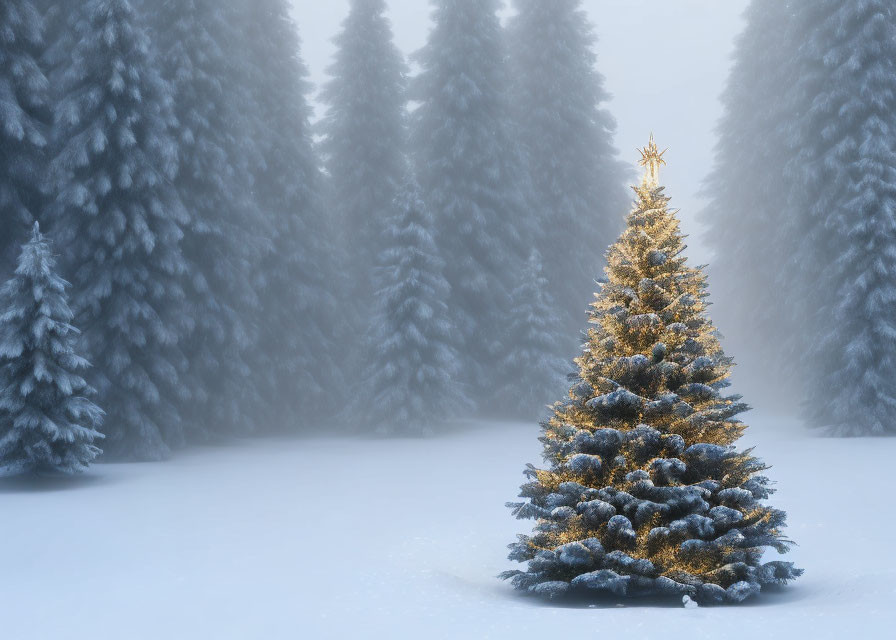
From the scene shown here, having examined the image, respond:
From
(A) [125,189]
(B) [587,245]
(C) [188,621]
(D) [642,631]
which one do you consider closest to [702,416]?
(D) [642,631]

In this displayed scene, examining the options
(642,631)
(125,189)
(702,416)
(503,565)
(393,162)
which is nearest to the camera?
(642,631)

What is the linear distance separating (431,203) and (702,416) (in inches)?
795

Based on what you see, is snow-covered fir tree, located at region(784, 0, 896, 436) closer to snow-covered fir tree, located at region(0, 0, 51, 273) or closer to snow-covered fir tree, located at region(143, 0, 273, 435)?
snow-covered fir tree, located at region(143, 0, 273, 435)

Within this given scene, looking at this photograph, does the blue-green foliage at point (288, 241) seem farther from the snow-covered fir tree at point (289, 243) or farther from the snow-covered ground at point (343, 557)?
the snow-covered ground at point (343, 557)

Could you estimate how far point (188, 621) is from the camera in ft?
26.2

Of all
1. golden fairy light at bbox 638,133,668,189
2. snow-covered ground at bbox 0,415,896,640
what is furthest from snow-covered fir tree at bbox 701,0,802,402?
golden fairy light at bbox 638,133,668,189

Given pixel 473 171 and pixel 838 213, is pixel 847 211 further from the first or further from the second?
pixel 473 171

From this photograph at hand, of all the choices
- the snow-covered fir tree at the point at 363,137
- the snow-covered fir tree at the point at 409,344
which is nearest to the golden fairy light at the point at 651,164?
the snow-covered fir tree at the point at 409,344

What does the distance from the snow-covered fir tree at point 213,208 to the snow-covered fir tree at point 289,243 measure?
4.01 feet

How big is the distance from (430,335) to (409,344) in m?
0.74

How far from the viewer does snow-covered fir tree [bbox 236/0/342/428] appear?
25.5 meters

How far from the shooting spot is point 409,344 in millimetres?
24500

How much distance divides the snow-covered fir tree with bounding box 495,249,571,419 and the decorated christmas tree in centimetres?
1723

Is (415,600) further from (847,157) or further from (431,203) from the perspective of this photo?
(431,203)
